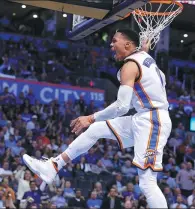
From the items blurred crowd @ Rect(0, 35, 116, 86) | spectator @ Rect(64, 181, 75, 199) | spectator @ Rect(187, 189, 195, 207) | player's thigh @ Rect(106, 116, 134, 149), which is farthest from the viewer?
blurred crowd @ Rect(0, 35, 116, 86)

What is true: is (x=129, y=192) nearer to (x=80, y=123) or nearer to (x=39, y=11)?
(x=80, y=123)

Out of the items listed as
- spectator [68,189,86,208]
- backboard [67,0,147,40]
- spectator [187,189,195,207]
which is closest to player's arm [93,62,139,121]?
backboard [67,0,147,40]

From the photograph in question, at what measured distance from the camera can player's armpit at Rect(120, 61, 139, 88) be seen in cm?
647

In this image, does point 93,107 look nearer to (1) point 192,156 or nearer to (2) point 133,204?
(1) point 192,156

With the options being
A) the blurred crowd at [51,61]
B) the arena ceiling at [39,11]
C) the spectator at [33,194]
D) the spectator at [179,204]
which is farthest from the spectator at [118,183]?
the arena ceiling at [39,11]

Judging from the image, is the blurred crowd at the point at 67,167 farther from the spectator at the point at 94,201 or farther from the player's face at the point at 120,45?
the player's face at the point at 120,45

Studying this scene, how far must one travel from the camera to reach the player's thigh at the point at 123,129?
702cm

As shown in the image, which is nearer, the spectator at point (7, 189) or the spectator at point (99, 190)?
the spectator at point (7, 189)

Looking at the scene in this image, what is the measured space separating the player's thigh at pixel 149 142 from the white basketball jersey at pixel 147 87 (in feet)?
0.67

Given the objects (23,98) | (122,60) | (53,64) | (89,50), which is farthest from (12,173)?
(89,50)

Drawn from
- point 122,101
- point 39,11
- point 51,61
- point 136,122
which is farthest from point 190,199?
point 39,11

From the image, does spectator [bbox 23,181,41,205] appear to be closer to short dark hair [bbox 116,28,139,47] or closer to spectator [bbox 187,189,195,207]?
spectator [bbox 187,189,195,207]

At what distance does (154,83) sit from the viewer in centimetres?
677

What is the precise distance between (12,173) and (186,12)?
1715 centimetres
